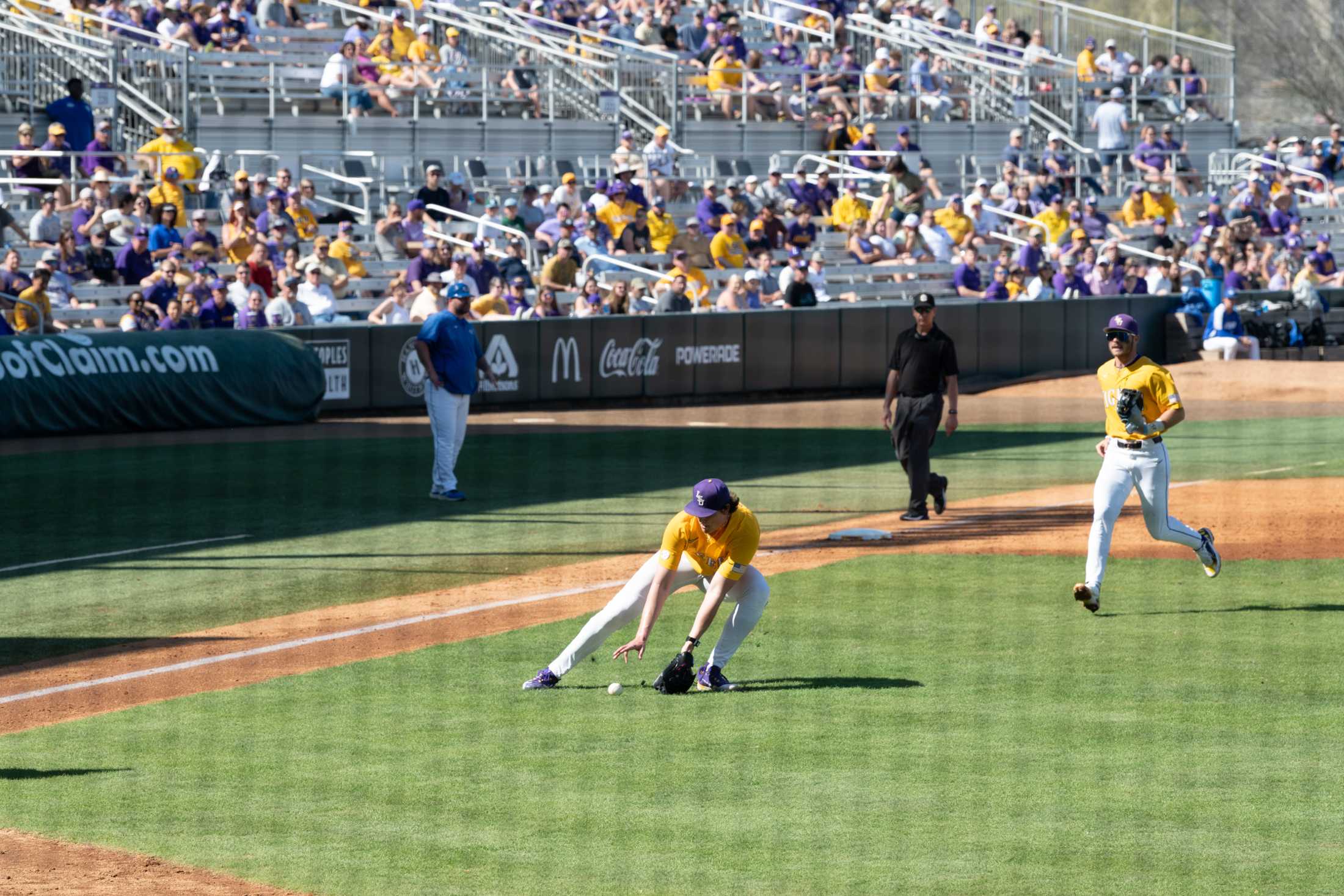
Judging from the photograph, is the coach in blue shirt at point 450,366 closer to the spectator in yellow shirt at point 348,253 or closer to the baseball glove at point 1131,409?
the baseball glove at point 1131,409

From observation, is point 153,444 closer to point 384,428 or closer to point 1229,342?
point 384,428

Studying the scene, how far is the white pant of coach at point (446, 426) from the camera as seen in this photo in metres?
16.8

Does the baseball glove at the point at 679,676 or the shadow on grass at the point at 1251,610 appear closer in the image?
the baseball glove at the point at 679,676

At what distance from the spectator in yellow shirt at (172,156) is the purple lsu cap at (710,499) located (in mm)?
19451

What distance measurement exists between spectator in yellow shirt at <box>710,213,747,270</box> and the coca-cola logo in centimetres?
342

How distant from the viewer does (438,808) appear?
772 centimetres

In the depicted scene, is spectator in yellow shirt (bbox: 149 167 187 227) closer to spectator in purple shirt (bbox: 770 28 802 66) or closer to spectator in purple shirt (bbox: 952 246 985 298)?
spectator in purple shirt (bbox: 952 246 985 298)

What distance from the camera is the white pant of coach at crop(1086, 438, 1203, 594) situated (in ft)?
37.2

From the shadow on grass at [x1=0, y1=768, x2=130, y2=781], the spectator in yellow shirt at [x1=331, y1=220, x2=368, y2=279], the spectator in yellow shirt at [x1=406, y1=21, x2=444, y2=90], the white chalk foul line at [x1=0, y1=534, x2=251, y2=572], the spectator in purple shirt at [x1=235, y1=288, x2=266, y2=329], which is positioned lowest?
the shadow on grass at [x1=0, y1=768, x2=130, y2=781]

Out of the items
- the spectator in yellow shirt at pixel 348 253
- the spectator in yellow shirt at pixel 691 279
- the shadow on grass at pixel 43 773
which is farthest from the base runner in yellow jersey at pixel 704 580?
the spectator in yellow shirt at pixel 691 279

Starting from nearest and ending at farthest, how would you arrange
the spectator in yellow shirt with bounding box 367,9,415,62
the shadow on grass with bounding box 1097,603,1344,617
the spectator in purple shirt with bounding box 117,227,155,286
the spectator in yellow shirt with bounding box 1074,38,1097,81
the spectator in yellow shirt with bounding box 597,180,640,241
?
1. the shadow on grass with bounding box 1097,603,1344,617
2. the spectator in purple shirt with bounding box 117,227,155,286
3. the spectator in yellow shirt with bounding box 597,180,640,241
4. the spectator in yellow shirt with bounding box 367,9,415,62
5. the spectator in yellow shirt with bounding box 1074,38,1097,81

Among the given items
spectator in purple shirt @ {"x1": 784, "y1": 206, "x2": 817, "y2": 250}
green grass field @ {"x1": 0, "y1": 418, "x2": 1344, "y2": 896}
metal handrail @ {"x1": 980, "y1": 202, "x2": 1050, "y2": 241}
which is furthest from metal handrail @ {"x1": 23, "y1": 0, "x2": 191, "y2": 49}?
green grass field @ {"x1": 0, "y1": 418, "x2": 1344, "y2": 896}

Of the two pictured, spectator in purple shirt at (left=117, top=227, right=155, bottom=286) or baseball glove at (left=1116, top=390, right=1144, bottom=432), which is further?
spectator in purple shirt at (left=117, top=227, right=155, bottom=286)

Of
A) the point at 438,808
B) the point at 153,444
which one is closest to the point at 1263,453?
the point at 153,444
